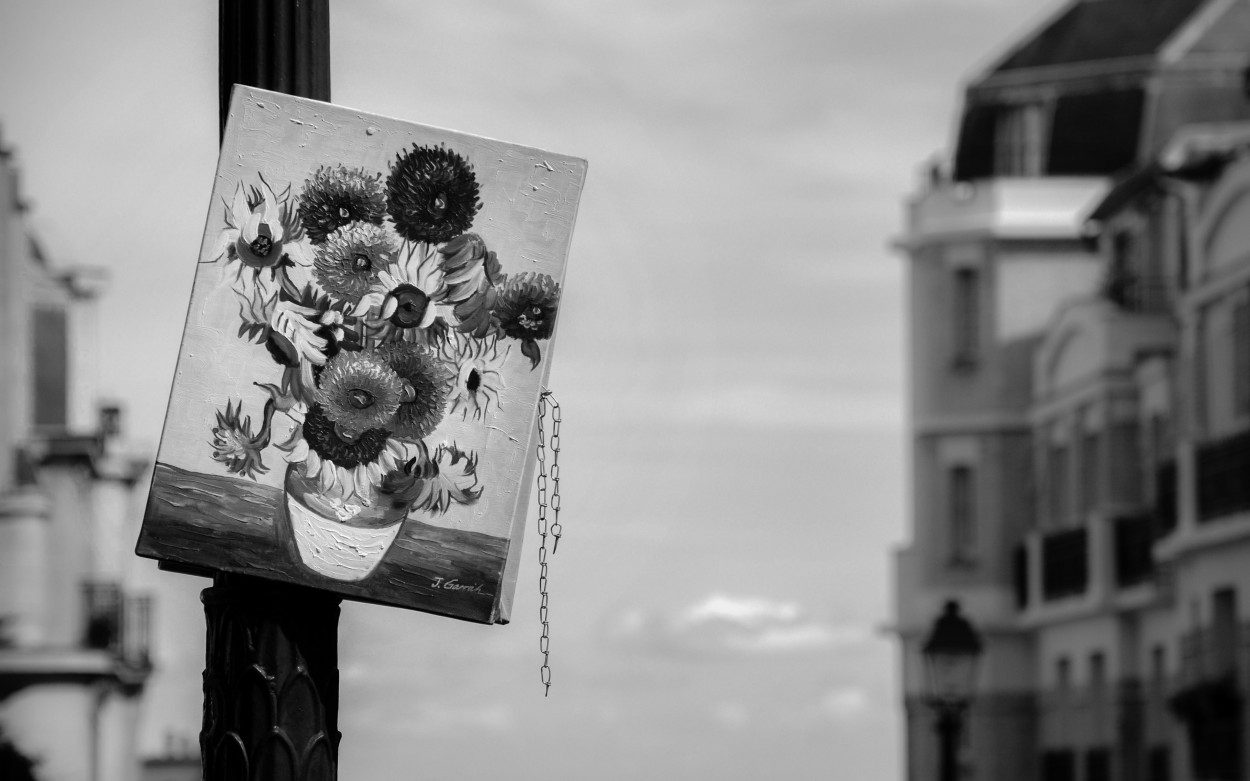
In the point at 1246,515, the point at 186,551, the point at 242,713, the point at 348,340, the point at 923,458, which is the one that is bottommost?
the point at 242,713

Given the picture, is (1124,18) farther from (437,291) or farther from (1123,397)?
(437,291)

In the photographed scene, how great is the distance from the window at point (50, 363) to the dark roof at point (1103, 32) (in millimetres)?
Answer: 21441

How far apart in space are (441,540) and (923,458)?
47278mm

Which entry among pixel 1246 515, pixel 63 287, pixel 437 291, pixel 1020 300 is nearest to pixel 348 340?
pixel 437 291

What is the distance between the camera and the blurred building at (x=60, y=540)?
38.5 meters

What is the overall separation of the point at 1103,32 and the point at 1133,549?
12896 mm

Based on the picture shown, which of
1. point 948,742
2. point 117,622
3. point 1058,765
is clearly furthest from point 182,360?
point 1058,765

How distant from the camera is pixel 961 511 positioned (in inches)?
2045

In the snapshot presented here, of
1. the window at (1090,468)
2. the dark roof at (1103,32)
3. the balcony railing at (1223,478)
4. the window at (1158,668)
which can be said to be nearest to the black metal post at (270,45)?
the balcony railing at (1223,478)

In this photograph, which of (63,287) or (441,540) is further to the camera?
(63,287)

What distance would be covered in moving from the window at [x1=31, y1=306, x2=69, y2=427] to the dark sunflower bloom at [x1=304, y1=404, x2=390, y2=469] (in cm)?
3847

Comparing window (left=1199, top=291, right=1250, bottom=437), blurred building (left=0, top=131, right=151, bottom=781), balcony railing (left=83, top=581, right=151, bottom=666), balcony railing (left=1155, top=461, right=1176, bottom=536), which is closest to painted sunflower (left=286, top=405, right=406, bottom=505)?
blurred building (left=0, top=131, right=151, bottom=781)

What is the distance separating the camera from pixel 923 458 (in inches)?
2056

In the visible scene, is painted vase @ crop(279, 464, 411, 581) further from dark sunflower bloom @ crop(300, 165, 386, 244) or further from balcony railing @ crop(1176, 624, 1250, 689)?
balcony railing @ crop(1176, 624, 1250, 689)
